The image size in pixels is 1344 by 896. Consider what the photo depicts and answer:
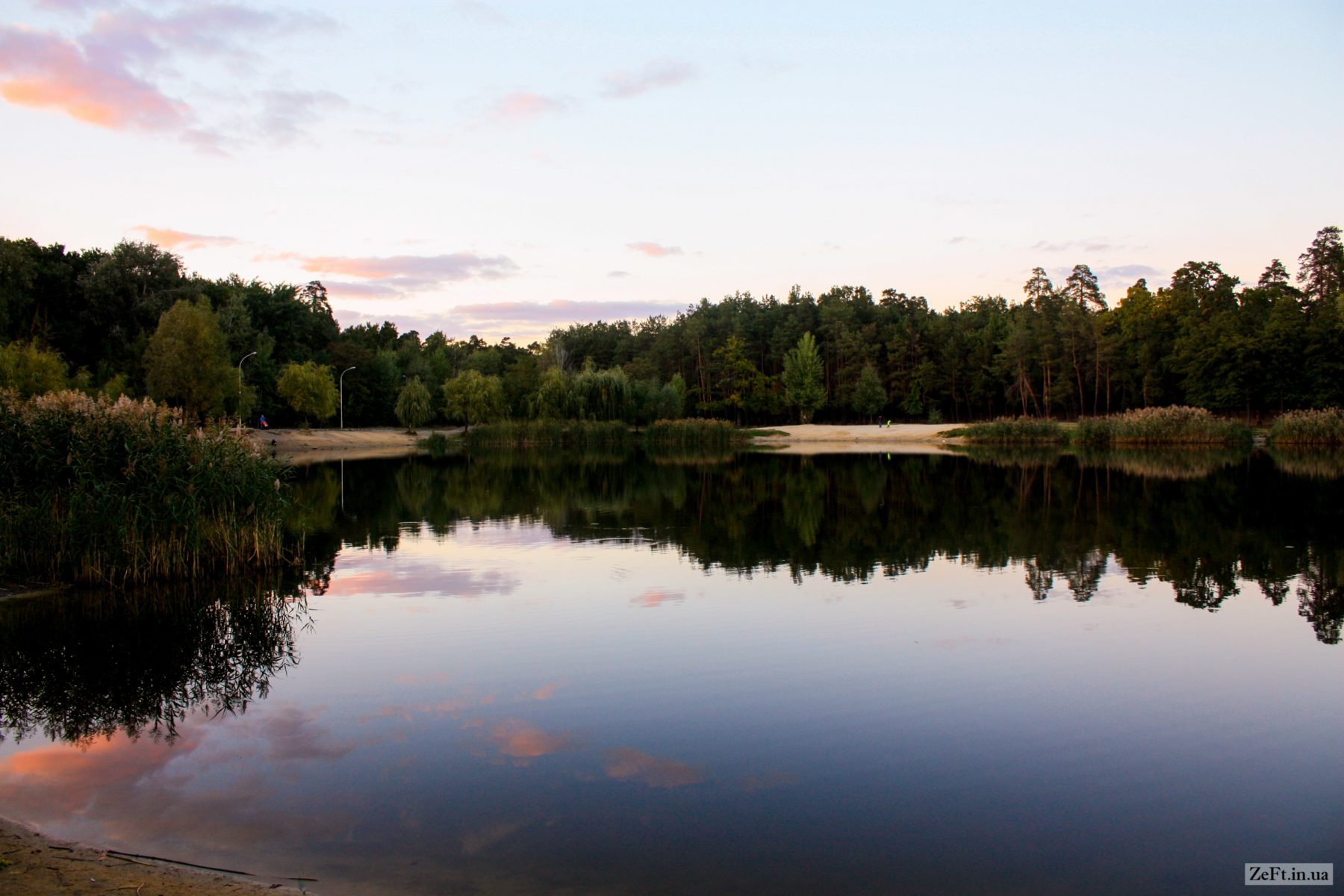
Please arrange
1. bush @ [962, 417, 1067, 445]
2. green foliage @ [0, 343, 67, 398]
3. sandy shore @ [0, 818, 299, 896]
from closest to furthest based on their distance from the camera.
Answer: sandy shore @ [0, 818, 299, 896]
green foliage @ [0, 343, 67, 398]
bush @ [962, 417, 1067, 445]

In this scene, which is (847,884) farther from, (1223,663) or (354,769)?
(1223,663)

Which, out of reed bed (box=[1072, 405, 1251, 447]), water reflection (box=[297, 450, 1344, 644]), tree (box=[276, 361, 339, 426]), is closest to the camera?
water reflection (box=[297, 450, 1344, 644])

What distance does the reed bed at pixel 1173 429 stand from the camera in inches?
2105

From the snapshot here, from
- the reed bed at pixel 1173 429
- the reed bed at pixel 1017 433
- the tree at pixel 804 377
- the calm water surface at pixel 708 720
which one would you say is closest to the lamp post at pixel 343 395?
the tree at pixel 804 377

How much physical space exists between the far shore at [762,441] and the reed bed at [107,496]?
1583 inches

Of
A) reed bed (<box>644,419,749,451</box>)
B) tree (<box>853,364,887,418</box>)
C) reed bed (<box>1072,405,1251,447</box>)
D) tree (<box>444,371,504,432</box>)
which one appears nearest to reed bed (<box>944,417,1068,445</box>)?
reed bed (<box>1072,405,1251,447</box>)

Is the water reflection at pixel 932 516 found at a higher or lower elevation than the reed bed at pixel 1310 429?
lower

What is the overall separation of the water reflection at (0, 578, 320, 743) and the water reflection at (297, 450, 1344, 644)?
3.03 metres

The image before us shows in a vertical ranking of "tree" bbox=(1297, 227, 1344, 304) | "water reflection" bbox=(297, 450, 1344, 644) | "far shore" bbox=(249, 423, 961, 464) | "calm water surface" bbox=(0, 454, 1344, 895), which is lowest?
"calm water surface" bbox=(0, 454, 1344, 895)

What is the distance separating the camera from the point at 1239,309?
2554 inches

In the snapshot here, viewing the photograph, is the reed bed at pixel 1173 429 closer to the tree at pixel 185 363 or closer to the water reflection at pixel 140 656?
the tree at pixel 185 363

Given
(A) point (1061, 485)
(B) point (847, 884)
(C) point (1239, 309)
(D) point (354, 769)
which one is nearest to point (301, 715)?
(D) point (354, 769)

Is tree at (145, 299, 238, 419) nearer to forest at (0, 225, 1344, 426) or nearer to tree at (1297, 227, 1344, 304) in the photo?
forest at (0, 225, 1344, 426)

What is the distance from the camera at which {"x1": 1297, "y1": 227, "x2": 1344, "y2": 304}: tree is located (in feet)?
221
